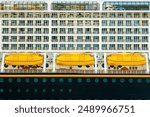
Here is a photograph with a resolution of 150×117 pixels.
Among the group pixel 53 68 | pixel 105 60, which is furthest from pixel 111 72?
pixel 53 68

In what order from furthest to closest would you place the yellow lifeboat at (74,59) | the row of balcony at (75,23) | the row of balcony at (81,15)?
the row of balcony at (81,15), the row of balcony at (75,23), the yellow lifeboat at (74,59)

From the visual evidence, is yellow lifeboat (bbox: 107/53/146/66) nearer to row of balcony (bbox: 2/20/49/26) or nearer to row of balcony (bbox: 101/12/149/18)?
row of balcony (bbox: 101/12/149/18)

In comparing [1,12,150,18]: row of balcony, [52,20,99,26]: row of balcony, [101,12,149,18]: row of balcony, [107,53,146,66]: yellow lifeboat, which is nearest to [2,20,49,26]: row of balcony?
[1,12,150,18]: row of balcony

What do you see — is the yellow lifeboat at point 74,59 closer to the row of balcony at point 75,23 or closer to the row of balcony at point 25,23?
the row of balcony at point 75,23

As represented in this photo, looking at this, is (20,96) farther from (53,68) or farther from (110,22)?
(110,22)

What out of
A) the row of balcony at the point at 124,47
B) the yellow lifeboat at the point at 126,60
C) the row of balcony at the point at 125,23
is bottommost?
the yellow lifeboat at the point at 126,60

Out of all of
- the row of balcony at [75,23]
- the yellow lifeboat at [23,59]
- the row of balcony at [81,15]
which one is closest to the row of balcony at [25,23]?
the row of balcony at [81,15]

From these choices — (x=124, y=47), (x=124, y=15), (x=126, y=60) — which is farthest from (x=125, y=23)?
(x=126, y=60)
